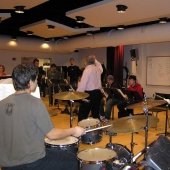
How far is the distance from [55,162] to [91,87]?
3225 millimetres

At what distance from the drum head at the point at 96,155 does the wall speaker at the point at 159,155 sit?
52 cm

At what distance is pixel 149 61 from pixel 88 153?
7.40m

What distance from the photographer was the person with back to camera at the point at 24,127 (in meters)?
1.95

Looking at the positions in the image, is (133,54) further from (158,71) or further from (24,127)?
(24,127)

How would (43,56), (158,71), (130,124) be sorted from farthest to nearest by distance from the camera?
(43,56), (158,71), (130,124)

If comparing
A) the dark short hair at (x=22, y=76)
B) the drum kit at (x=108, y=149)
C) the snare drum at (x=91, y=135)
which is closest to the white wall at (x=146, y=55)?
the snare drum at (x=91, y=135)

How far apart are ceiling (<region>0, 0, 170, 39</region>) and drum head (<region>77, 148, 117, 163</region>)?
3.24 metres

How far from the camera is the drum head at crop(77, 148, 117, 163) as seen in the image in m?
2.63

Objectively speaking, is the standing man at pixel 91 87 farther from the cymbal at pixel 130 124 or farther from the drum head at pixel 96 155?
the drum head at pixel 96 155

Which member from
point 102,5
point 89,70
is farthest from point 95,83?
point 102,5

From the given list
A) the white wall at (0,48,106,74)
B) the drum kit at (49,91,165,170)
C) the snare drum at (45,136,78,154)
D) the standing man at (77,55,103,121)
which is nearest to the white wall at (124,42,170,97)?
the white wall at (0,48,106,74)

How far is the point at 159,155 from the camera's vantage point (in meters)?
2.11

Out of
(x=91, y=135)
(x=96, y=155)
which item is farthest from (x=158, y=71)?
(x=96, y=155)

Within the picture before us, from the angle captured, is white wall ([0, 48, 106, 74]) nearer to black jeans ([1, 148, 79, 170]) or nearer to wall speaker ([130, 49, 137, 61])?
wall speaker ([130, 49, 137, 61])
